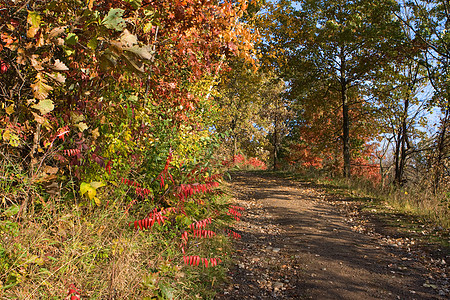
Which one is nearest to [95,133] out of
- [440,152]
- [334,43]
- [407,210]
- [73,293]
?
[73,293]

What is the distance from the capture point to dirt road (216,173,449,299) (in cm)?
433

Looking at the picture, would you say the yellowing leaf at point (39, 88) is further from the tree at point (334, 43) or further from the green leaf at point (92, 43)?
the tree at point (334, 43)

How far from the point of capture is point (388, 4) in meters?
10.8

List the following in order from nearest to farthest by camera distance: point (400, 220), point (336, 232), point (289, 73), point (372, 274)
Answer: point (372, 274)
point (336, 232)
point (400, 220)
point (289, 73)

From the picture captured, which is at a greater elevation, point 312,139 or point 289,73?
point 289,73

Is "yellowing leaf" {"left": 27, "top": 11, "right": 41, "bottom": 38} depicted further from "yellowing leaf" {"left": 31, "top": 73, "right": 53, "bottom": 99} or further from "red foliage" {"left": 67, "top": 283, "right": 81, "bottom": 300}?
"red foliage" {"left": 67, "top": 283, "right": 81, "bottom": 300}

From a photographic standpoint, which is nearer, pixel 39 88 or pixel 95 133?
pixel 39 88

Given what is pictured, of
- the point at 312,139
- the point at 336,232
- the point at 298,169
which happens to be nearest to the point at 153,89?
the point at 336,232

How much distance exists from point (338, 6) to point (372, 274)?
41.5 ft

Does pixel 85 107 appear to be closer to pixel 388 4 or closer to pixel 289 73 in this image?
pixel 388 4

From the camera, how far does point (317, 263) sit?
17.1ft

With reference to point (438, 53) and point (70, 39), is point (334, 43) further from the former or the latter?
point (70, 39)

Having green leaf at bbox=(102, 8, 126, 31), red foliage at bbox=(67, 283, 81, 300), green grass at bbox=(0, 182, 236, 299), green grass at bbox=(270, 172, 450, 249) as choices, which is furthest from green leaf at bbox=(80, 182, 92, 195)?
green grass at bbox=(270, 172, 450, 249)

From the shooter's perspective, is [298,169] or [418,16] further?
Answer: [298,169]
